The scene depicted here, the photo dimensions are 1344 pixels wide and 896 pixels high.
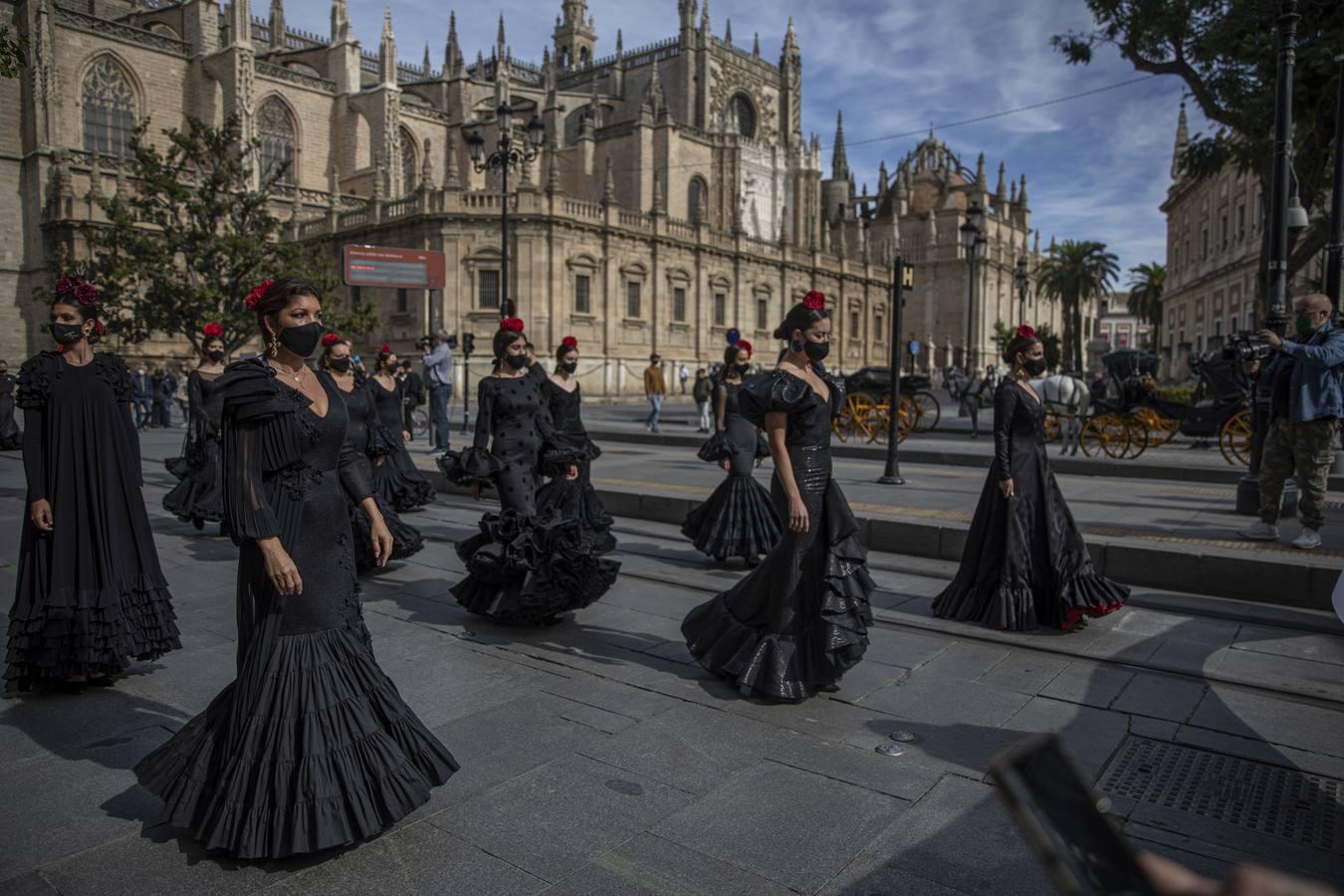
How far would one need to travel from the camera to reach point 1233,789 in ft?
12.0

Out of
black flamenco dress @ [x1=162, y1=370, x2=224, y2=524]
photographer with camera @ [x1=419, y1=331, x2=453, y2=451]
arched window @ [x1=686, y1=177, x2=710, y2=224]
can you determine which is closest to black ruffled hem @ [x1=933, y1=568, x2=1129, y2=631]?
black flamenco dress @ [x1=162, y1=370, x2=224, y2=524]

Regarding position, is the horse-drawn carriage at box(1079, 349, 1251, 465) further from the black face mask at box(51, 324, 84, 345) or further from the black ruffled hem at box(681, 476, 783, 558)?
the black face mask at box(51, 324, 84, 345)

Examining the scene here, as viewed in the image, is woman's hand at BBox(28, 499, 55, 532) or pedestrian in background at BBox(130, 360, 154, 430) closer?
woman's hand at BBox(28, 499, 55, 532)

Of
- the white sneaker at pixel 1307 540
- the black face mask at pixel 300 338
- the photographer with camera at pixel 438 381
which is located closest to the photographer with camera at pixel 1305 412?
the white sneaker at pixel 1307 540

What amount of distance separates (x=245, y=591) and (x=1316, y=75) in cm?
2024

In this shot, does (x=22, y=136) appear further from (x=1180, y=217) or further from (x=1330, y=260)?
(x=1180, y=217)

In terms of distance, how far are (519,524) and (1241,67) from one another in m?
18.3

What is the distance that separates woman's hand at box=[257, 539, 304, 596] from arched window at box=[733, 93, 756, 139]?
6544 centimetres

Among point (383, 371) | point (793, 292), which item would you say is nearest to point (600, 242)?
point (793, 292)

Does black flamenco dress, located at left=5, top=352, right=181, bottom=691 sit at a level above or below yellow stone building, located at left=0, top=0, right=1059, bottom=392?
below

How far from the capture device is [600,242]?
133 ft

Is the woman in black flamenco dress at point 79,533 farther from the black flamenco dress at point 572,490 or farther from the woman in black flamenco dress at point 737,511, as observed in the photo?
the woman in black flamenco dress at point 737,511

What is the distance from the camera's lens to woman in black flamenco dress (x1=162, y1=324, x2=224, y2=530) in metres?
8.50

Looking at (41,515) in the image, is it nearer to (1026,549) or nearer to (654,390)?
(1026,549)
